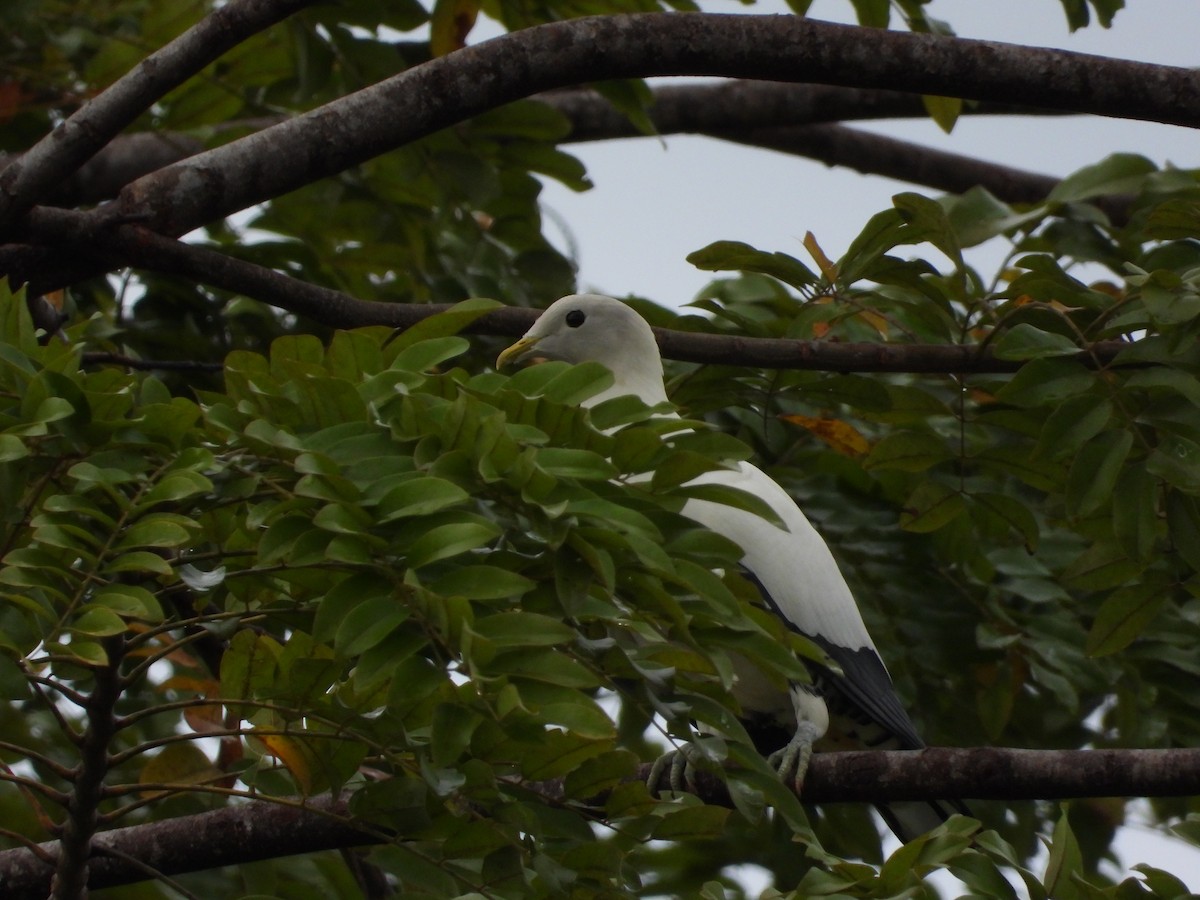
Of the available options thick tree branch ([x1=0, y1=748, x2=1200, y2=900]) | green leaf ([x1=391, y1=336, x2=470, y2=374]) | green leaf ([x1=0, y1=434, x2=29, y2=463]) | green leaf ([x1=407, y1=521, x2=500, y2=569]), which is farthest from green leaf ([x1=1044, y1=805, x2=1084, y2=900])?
green leaf ([x1=0, y1=434, x2=29, y2=463])

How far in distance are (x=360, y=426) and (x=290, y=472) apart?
13cm

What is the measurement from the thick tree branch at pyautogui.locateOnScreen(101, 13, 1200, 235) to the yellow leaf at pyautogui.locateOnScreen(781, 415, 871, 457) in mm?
1046

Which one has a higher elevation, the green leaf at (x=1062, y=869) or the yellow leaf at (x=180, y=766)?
the yellow leaf at (x=180, y=766)

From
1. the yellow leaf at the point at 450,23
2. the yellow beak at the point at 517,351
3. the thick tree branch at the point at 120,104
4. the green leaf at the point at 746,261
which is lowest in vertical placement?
the green leaf at the point at 746,261

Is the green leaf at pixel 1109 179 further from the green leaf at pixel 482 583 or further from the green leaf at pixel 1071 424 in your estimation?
the green leaf at pixel 482 583

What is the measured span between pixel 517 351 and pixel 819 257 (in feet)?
3.04


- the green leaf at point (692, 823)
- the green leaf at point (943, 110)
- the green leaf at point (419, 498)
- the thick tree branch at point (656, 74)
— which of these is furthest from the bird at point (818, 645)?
the green leaf at point (419, 498)

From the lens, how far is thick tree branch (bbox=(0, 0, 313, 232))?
3.39 meters

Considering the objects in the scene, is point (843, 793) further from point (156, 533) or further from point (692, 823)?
point (156, 533)

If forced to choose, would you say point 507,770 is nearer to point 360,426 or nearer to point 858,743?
point 360,426

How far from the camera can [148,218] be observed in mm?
3504

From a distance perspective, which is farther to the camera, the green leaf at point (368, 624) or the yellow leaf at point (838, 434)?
the yellow leaf at point (838, 434)

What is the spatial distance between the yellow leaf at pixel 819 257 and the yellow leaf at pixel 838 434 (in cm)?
68

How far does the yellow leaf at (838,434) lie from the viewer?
4.18 metres
